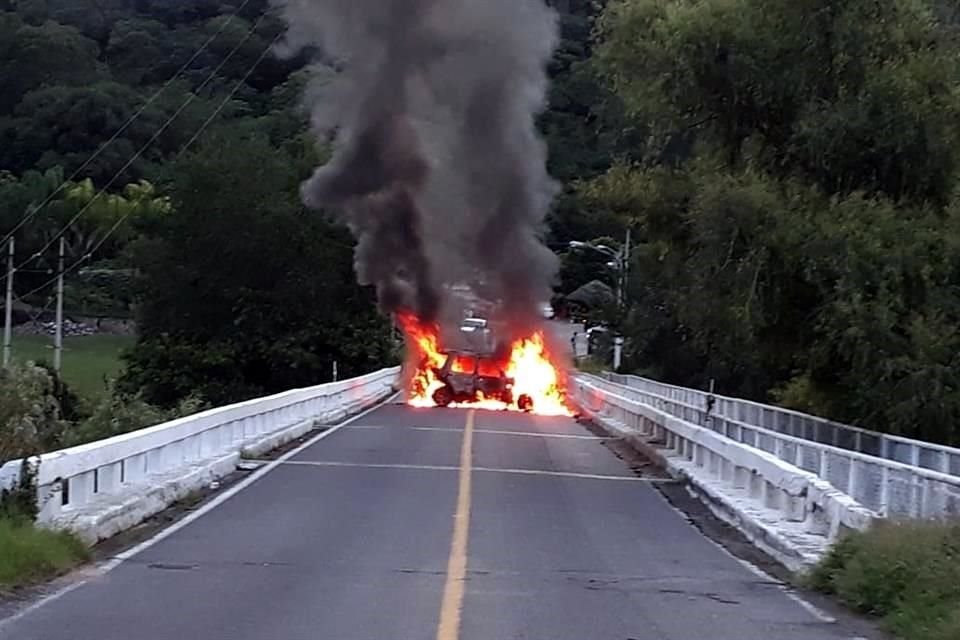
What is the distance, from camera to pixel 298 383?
2842 inches

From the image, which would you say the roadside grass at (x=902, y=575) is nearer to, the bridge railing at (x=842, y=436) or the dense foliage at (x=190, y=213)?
the bridge railing at (x=842, y=436)

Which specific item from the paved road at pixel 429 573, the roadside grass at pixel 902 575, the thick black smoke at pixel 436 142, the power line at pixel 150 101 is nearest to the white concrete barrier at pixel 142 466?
the paved road at pixel 429 573

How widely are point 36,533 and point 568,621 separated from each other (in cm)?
484

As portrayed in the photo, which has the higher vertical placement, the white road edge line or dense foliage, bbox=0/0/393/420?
dense foliage, bbox=0/0/393/420

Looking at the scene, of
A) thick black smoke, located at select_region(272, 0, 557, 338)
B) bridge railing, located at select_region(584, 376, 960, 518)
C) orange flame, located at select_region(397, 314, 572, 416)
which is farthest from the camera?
orange flame, located at select_region(397, 314, 572, 416)

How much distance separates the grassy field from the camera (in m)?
68.9

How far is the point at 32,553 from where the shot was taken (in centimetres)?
1285

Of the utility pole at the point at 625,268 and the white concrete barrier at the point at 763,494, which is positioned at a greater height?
the utility pole at the point at 625,268

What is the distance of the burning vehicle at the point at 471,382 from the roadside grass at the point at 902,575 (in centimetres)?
3530

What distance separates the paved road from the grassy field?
146 ft

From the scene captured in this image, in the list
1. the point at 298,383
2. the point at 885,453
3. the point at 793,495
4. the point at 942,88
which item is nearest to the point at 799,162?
the point at 942,88

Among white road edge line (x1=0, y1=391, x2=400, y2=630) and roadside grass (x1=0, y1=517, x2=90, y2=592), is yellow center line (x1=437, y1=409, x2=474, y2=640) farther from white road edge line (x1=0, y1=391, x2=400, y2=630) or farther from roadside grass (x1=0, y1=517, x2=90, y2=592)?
roadside grass (x1=0, y1=517, x2=90, y2=592)

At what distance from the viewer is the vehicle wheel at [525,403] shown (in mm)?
48334

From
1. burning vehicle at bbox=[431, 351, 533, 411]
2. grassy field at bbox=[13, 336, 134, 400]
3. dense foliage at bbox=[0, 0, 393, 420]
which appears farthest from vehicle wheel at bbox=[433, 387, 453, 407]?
grassy field at bbox=[13, 336, 134, 400]
